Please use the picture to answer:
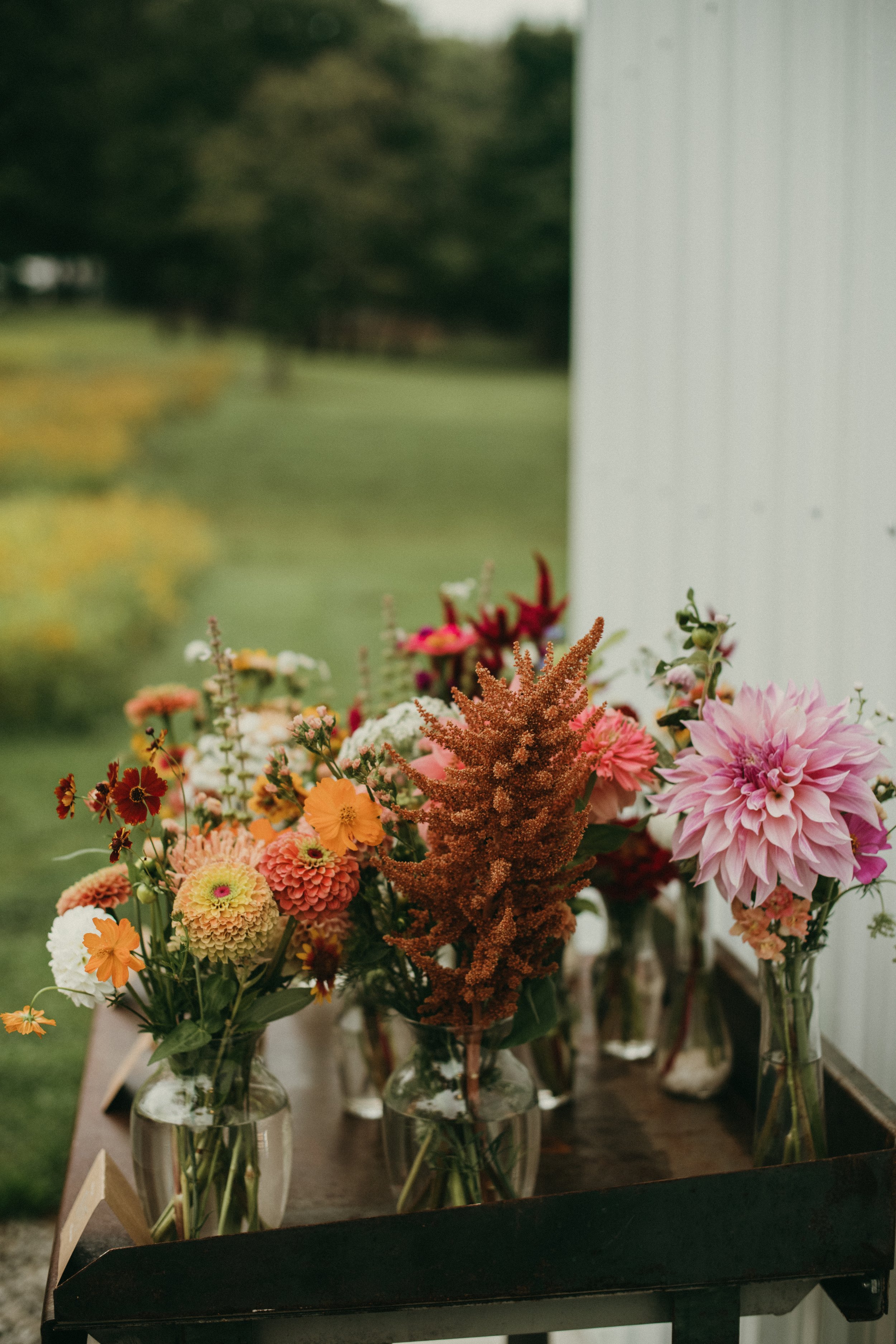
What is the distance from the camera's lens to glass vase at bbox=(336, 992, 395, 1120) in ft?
3.18

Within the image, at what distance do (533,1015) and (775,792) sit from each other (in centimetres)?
22

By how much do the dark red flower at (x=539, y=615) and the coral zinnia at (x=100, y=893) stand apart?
399 millimetres

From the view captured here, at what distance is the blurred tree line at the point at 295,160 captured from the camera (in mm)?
5289

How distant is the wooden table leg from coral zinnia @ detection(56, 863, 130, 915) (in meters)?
0.43

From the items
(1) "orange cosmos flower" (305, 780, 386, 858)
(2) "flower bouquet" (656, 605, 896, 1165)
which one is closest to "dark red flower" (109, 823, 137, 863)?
(1) "orange cosmos flower" (305, 780, 386, 858)

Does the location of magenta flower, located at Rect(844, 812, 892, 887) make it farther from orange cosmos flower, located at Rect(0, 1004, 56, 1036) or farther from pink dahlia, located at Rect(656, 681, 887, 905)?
orange cosmos flower, located at Rect(0, 1004, 56, 1036)

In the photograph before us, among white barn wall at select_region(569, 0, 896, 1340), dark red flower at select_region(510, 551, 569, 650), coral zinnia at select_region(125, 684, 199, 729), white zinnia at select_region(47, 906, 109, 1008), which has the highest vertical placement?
white barn wall at select_region(569, 0, 896, 1340)

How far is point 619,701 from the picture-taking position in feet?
4.25

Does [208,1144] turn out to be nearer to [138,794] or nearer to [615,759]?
[138,794]

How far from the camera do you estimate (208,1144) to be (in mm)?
748

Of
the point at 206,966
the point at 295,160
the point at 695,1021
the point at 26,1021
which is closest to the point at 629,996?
the point at 695,1021

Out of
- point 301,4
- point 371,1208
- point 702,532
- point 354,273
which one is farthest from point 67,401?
point 371,1208

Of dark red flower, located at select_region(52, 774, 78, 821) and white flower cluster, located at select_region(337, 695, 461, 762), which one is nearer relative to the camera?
dark red flower, located at select_region(52, 774, 78, 821)

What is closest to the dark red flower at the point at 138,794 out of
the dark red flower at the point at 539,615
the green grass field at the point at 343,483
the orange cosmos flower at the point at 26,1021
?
the orange cosmos flower at the point at 26,1021
